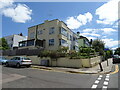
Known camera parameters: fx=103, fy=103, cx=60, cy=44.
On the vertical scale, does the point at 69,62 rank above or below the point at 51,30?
below

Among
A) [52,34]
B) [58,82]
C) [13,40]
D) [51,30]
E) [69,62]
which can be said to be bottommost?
[58,82]

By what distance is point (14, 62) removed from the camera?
51.1 feet

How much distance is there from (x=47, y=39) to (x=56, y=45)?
3440 mm

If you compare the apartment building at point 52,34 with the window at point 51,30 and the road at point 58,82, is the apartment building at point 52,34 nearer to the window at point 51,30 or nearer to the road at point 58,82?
the window at point 51,30

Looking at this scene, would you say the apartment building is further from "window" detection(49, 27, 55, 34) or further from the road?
the road

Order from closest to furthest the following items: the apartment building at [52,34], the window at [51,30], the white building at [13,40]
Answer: the apartment building at [52,34] < the window at [51,30] < the white building at [13,40]

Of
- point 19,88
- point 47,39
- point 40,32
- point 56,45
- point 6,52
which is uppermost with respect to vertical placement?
point 40,32

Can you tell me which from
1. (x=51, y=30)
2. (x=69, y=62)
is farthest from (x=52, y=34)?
(x=69, y=62)

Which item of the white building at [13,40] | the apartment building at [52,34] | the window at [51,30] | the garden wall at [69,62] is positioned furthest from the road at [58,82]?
the white building at [13,40]

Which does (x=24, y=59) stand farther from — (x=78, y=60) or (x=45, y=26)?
(x=45, y=26)

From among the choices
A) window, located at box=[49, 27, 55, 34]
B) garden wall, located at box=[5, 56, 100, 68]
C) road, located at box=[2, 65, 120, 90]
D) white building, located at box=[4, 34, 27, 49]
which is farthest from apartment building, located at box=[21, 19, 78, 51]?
white building, located at box=[4, 34, 27, 49]

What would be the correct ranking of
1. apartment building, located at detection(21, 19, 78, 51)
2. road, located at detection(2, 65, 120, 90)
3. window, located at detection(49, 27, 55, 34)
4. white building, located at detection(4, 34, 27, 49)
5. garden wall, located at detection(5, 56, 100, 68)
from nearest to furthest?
road, located at detection(2, 65, 120, 90) → garden wall, located at detection(5, 56, 100, 68) → apartment building, located at detection(21, 19, 78, 51) → window, located at detection(49, 27, 55, 34) → white building, located at detection(4, 34, 27, 49)

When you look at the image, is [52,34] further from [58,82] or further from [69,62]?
[58,82]

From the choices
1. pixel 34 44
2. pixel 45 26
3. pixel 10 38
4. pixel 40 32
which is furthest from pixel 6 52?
pixel 10 38
